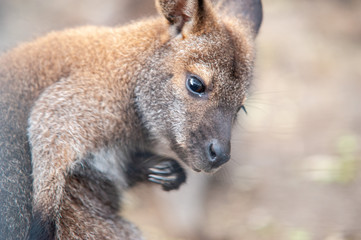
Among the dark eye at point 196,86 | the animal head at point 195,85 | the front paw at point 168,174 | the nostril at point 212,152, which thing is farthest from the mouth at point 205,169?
the dark eye at point 196,86

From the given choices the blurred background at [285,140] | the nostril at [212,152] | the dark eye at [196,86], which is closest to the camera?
the nostril at [212,152]

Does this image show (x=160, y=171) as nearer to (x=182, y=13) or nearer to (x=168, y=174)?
(x=168, y=174)

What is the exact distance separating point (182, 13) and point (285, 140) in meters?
4.35

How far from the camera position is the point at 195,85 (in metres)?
3.59

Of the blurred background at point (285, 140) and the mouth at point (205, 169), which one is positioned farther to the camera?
the blurred background at point (285, 140)

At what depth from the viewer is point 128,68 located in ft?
12.5

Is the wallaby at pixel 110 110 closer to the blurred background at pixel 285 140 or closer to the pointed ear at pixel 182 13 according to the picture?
the pointed ear at pixel 182 13

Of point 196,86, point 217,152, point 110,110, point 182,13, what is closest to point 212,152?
point 217,152

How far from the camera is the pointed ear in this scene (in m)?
3.63

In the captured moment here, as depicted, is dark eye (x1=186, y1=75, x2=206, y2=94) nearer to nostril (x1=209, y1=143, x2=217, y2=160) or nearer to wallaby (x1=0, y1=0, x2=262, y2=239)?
wallaby (x1=0, y1=0, x2=262, y2=239)

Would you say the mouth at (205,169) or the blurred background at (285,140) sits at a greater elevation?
the blurred background at (285,140)

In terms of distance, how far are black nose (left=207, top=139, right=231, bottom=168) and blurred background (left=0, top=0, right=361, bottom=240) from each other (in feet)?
3.94

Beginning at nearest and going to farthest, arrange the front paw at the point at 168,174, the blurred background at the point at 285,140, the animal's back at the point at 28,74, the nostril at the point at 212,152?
the animal's back at the point at 28,74
the nostril at the point at 212,152
the front paw at the point at 168,174
the blurred background at the point at 285,140

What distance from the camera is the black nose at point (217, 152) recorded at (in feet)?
11.4
